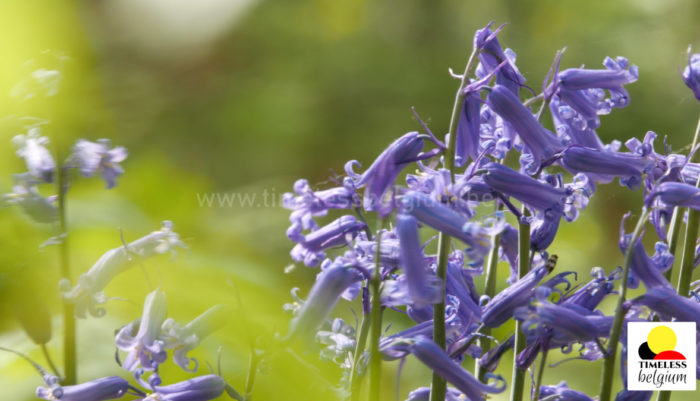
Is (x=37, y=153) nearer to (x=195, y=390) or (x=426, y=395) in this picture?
(x=195, y=390)

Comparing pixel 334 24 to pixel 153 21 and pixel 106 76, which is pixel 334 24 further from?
pixel 106 76

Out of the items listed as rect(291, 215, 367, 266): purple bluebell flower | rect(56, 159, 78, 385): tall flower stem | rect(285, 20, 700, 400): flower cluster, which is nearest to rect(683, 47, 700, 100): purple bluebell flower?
rect(285, 20, 700, 400): flower cluster

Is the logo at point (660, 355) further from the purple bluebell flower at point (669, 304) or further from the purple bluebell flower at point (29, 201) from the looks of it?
the purple bluebell flower at point (29, 201)

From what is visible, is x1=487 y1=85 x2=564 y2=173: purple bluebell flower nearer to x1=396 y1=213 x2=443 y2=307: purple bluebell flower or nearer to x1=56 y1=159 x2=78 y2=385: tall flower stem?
x1=396 y1=213 x2=443 y2=307: purple bluebell flower

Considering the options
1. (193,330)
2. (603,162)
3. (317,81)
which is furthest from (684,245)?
(317,81)

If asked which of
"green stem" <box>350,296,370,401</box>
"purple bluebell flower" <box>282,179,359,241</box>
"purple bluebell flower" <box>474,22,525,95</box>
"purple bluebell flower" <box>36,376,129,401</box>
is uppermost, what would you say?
"purple bluebell flower" <box>474,22,525,95</box>
